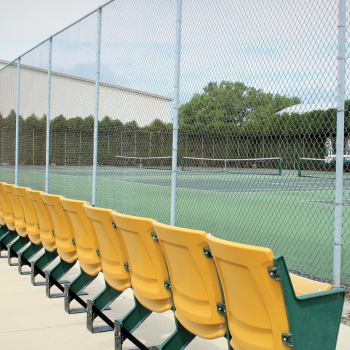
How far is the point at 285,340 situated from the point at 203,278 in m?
0.53

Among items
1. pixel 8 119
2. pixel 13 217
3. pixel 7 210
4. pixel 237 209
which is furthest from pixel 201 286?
pixel 8 119

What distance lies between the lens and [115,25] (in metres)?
6.05

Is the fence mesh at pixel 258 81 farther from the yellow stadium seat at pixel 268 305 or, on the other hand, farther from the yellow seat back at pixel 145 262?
the yellow stadium seat at pixel 268 305

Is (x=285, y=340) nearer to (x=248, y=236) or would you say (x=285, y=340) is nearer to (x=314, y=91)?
(x=314, y=91)

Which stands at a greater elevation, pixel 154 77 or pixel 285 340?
pixel 154 77

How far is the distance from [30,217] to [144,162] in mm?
1663

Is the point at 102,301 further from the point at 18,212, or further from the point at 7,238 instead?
the point at 7,238

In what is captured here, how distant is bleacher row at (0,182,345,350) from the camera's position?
1.95 meters

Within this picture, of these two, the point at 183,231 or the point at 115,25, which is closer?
the point at 183,231

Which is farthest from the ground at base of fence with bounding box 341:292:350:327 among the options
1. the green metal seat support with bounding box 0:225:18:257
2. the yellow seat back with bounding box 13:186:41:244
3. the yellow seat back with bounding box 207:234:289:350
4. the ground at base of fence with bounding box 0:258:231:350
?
the green metal seat support with bounding box 0:225:18:257

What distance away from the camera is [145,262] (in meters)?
2.85

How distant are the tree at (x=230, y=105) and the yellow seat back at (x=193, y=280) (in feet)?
6.36

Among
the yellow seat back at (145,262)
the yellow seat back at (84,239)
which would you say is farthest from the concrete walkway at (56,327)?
the yellow seat back at (145,262)

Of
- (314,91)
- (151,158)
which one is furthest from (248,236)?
(314,91)
